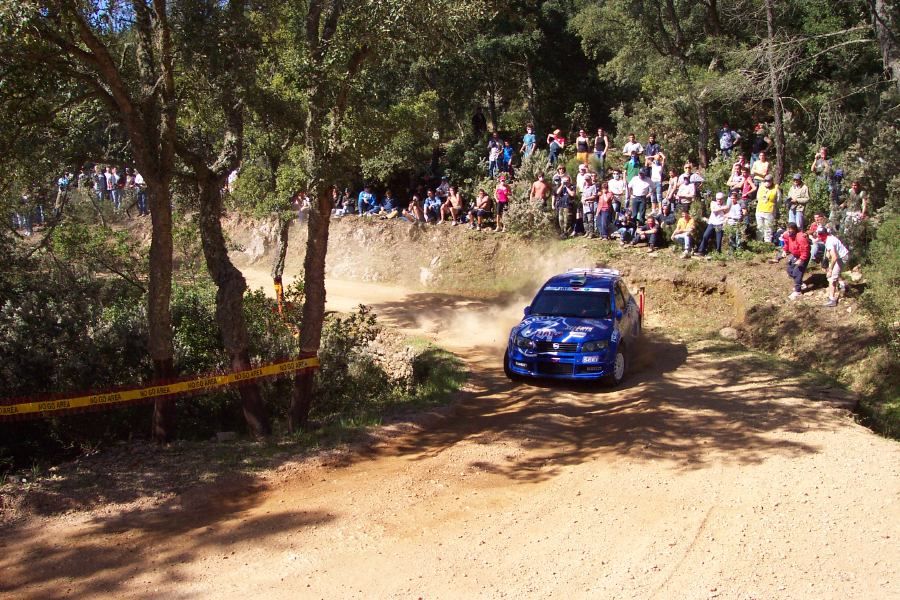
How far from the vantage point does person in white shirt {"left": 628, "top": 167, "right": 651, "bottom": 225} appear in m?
20.7

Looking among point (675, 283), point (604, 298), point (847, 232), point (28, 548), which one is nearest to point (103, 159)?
point (28, 548)

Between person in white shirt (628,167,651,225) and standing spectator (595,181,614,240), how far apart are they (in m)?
0.68

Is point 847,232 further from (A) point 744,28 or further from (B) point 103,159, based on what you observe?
(B) point 103,159

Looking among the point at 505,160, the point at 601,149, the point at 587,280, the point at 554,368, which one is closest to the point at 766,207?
the point at 587,280

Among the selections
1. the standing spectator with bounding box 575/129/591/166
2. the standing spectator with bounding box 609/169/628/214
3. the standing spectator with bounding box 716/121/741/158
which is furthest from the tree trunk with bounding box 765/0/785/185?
the standing spectator with bounding box 575/129/591/166

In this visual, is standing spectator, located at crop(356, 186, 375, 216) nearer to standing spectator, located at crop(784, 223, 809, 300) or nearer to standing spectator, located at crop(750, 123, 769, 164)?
standing spectator, located at crop(750, 123, 769, 164)

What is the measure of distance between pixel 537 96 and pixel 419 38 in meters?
19.9

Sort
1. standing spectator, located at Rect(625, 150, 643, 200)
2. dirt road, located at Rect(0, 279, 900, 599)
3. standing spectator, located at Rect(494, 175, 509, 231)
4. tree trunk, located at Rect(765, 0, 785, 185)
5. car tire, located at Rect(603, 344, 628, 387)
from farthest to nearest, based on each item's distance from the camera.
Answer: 1. standing spectator, located at Rect(494, 175, 509, 231)
2. standing spectator, located at Rect(625, 150, 643, 200)
3. tree trunk, located at Rect(765, 0, 785, 185)
4. car tire, located at Rect(603, 344, 628, 387)
5. dirt road, located at Rect(0, 279, 900, 599)

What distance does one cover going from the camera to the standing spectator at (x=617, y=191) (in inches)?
852

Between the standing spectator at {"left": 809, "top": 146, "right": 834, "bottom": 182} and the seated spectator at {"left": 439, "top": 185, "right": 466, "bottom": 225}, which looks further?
the seated spectator at {"left": 439, "top": 185, "right": 466, "bottom": 225}

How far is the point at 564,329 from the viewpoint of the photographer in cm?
1340

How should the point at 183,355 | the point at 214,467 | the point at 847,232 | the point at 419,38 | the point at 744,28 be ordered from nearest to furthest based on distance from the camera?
1. the point at 214,467
2. the point at 419,38
3. the point at 183,355
4. the point at 847,232
5. the point at 744,28

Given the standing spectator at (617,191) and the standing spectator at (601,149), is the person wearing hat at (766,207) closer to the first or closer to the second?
the standing spectator at (617,191)

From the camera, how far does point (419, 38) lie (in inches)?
422
